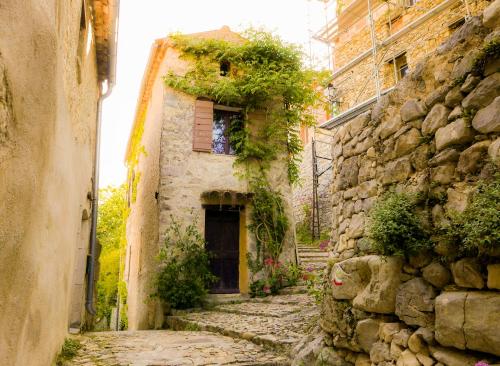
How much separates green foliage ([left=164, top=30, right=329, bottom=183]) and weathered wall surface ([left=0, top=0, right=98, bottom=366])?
5562 millimetres

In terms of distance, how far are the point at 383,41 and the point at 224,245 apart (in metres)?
6.11

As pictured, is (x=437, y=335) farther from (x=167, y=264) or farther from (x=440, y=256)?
(x=167, y=264)

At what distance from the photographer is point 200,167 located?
29.7 ft

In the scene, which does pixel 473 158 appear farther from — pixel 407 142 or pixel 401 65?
pixel 401 65

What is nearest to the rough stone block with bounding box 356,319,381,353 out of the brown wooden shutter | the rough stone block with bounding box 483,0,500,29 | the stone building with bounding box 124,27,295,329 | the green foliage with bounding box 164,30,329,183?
the rough stone block with bounding box 483,0,500,29

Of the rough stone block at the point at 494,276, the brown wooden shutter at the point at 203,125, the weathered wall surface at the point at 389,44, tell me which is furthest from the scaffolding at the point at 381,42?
the rough stone block at the point at 494,276

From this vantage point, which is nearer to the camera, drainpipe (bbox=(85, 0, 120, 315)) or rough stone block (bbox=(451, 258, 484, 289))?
rough stone block (bbox=(451, 258, 484, 289))

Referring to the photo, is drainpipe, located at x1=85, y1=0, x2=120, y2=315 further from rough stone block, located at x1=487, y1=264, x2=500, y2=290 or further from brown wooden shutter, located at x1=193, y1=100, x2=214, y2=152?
rough stone block, located at x1=487, y1=264, x2=500, y2=290

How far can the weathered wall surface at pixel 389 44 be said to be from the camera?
30.4ft

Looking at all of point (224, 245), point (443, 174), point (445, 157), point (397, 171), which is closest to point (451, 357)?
point (443, 174)

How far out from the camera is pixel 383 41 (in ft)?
30.2

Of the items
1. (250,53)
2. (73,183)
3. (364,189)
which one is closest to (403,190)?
(364,189)

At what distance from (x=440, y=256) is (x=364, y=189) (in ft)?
3.53

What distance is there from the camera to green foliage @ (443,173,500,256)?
2035 mm
